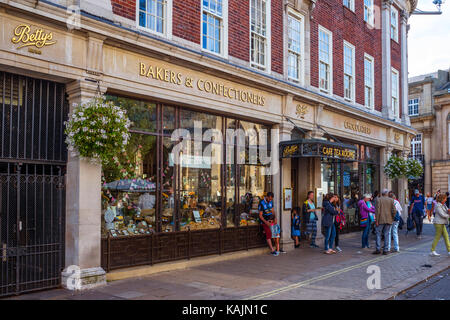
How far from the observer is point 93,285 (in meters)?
7.79

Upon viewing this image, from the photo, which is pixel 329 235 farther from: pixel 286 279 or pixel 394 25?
pixel 394 25

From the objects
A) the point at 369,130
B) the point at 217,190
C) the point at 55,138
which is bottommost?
the point at 217,190

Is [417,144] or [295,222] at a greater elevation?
[417,144]

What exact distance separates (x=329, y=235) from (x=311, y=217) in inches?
39.9

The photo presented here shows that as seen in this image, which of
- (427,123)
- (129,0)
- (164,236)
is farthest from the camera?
(427,123)

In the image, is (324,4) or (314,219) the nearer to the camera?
(314,219)

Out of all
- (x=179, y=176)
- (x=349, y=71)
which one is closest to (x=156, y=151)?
(x=179, y=176)

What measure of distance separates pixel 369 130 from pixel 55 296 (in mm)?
14894

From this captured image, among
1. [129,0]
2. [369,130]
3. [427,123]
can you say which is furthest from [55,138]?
[427,123]

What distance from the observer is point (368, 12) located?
1923 cm

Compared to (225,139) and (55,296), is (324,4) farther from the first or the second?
(55,296)

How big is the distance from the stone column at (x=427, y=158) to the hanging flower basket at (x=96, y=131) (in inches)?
1589

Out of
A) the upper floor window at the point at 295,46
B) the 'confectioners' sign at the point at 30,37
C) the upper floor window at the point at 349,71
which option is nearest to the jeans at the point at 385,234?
the upper floor window at the point at 295,46

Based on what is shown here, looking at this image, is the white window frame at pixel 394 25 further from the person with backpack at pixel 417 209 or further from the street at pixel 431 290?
the street at pixel 431 290
